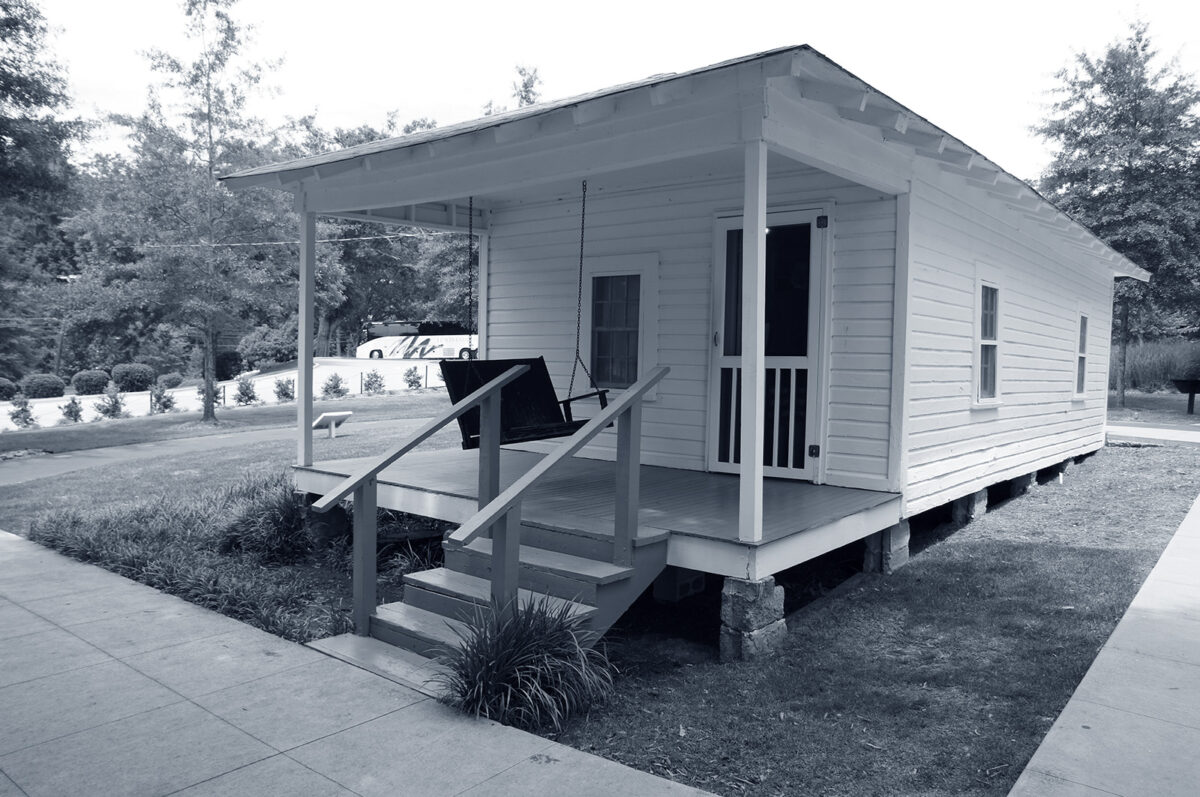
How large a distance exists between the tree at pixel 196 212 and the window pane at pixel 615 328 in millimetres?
9535

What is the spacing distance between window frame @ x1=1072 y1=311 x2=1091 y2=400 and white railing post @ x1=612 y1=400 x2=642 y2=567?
340 inches

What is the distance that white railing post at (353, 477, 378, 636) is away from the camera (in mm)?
4418

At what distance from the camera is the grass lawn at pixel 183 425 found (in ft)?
45.0

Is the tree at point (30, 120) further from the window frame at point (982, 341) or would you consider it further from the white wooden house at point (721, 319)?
the window frame at point (982, 341)

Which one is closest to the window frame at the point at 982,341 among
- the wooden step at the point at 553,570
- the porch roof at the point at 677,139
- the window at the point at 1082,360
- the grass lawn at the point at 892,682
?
the porch roof at the point at 677,139

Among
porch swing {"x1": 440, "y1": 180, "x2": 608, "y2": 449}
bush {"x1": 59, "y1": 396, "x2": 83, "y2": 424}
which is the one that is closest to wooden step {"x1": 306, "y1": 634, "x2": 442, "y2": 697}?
porch swing {"x1": 440, "y1": 180, "x2": 608, "y2": 449}

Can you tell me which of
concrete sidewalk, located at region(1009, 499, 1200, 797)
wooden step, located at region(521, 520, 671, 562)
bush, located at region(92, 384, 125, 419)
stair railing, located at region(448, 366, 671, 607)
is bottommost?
concrete sidewalk, located at region(1009, 499, 1200, 797)

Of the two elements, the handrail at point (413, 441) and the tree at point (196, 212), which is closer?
the handrail at point (413, 441)

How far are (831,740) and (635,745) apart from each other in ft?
2.55

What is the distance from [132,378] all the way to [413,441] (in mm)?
A: 25184

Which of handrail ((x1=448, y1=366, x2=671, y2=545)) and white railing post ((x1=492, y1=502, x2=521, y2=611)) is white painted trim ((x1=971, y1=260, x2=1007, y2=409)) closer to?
handrail ((x1=448, y1=366, x2=671, y2=545))

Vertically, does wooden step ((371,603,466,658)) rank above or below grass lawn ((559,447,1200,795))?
above

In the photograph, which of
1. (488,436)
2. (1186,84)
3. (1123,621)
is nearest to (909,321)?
(1123,621)

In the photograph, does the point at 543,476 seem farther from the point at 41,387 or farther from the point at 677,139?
the point at 41,387
